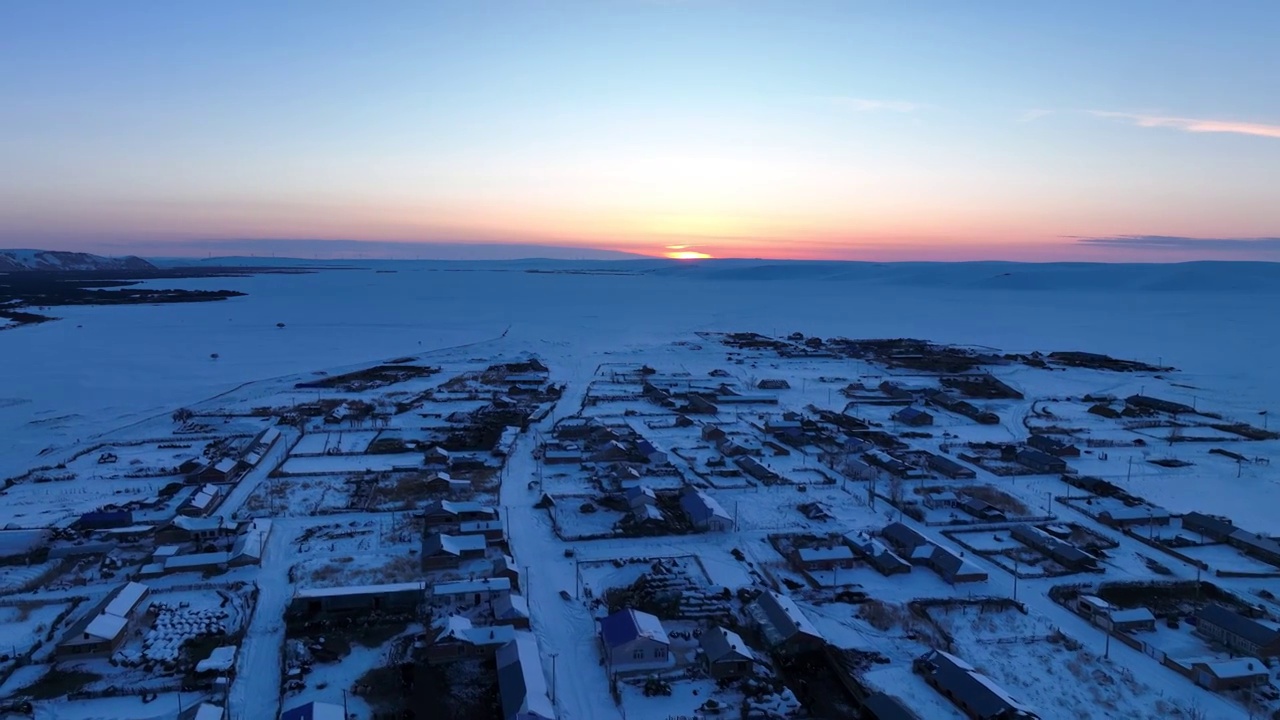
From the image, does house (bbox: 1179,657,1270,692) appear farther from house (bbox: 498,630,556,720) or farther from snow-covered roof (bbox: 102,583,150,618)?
snow-covered roof (bbox: 102,583,150,618)

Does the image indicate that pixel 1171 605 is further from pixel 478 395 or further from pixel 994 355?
pixel 994 355

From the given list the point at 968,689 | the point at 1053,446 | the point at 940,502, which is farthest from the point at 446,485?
the point at 1053,446

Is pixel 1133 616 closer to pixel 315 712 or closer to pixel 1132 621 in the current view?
pixel 1132 621

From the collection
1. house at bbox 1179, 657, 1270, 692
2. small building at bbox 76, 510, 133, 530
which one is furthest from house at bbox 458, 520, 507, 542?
house at bbox 1179, 657, 1270, 692

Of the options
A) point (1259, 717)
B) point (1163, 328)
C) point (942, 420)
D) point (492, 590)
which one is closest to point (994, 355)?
point (942, 420)

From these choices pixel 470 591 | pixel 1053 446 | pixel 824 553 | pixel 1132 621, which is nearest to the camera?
pixel 1132 621

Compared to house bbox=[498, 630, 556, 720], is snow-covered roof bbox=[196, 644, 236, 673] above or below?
below
